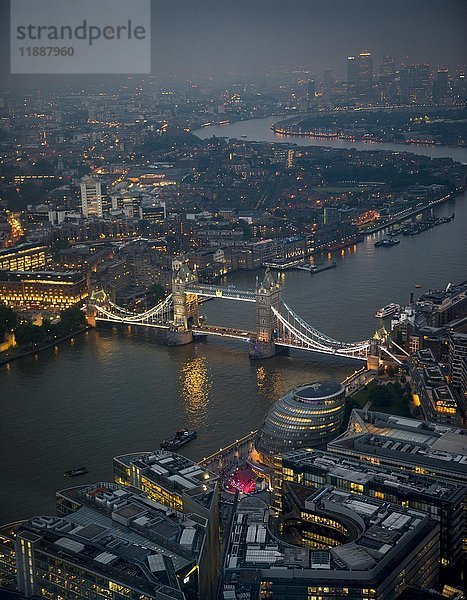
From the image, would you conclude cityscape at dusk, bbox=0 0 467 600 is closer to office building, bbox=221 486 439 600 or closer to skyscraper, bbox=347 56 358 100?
office building, bbox=221 486 439 600

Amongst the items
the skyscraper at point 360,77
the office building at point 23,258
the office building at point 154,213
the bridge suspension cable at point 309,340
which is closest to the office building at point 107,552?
the bridge suspension cable at point 309,340

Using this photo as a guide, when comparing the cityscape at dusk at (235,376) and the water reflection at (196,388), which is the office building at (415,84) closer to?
the cityscape at dusk at (235,376)

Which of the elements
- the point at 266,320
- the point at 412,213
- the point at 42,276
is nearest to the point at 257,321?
the point at 266,320

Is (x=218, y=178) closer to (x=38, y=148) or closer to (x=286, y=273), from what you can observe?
(x=38, y=148)

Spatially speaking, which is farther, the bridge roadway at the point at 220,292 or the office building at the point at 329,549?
the bridge roadway at the point at 220,292

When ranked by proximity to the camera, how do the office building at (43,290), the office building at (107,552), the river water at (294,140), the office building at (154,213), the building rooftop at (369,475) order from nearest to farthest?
1. the office building at (107,552)
2. the building rooftop at (369,475)
3. the office building at (43,290)
4. the office building at (154,213)
5. the river water at (294,140)

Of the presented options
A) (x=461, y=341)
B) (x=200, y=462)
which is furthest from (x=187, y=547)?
(x=461, y=341)

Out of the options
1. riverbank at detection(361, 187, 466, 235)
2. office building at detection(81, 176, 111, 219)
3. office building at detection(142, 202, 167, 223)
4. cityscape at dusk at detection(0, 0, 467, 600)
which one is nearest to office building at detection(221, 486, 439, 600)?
cityscape at dusk at detection(0, 0, 467, 600)
